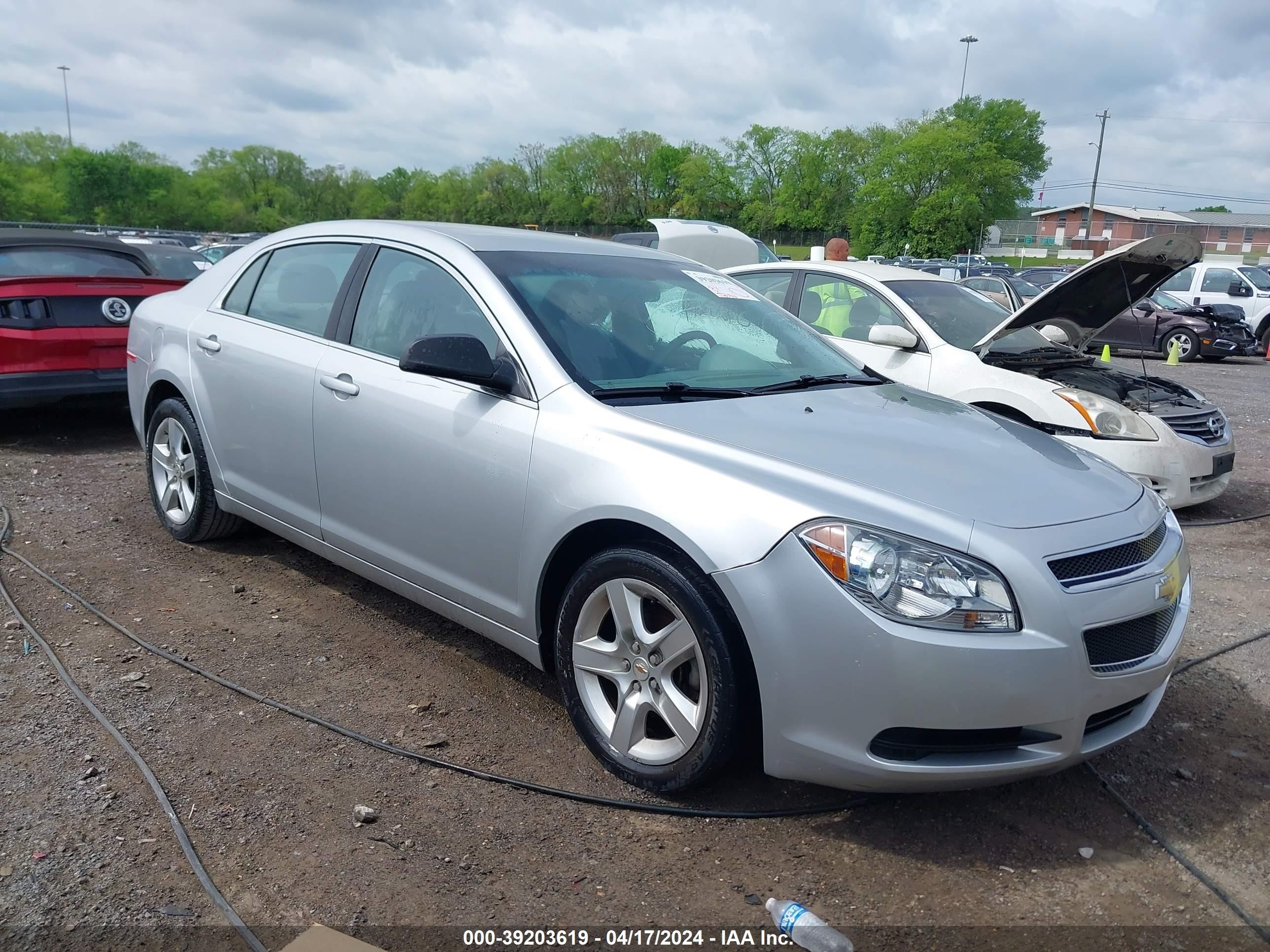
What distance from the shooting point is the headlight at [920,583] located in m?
2.41

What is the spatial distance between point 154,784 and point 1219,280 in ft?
71.6

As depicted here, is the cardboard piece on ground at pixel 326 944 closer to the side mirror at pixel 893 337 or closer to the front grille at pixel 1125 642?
the front grille at pixel 1125 642

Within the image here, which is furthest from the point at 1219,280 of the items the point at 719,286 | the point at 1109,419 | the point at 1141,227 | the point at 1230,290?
the point at 1141,227

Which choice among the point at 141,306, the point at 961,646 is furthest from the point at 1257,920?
the point at 141,306

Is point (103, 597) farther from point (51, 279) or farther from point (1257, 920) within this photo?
point (1257, 920)

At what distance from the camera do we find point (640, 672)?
287 centimetres

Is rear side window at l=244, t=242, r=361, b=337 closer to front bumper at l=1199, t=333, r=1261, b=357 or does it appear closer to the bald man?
the bald man

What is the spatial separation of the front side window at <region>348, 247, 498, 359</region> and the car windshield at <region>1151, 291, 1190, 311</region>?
703 inches

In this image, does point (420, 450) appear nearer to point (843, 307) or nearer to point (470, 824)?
point (470, 824)

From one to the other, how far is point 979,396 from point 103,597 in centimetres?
498

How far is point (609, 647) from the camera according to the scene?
2.93m

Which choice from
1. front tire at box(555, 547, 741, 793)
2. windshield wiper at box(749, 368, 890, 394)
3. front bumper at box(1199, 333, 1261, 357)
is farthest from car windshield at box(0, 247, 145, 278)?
front bumper at box(1199, 333, 1261, 357)

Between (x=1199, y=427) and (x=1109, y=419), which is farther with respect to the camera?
(x=1199, y=427)

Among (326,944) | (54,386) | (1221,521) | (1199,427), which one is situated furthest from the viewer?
(54,386)
